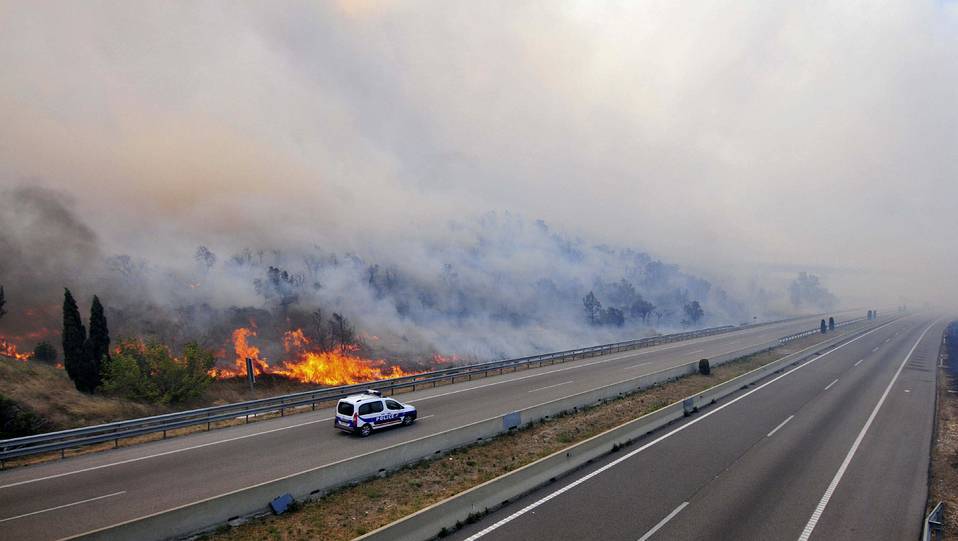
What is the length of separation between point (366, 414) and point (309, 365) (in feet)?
148

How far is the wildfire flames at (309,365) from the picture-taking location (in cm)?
5862

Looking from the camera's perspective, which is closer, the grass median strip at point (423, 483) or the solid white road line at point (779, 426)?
the grass median strip at point (423, 483)

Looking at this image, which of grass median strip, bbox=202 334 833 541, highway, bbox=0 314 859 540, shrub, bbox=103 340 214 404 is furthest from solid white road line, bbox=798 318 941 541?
shrub, bbox=103 340 214 404

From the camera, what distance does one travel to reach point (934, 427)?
22.5 meters

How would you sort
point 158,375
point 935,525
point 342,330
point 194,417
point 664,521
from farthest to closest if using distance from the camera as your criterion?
point 342,330
point 158,375
point 194,417
point 664,521
point 935,525

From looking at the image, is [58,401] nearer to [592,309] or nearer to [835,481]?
[835,481]

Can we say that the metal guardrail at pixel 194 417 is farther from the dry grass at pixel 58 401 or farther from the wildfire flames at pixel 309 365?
the wildfire flames at pixel 309 365

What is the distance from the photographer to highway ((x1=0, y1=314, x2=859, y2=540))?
13.4 m

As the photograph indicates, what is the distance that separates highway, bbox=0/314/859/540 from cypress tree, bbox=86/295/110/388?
22.4 meters

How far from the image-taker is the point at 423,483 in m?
15.4

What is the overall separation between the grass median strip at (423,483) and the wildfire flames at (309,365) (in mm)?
41056

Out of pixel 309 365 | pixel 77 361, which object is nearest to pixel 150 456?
pixel 77 361

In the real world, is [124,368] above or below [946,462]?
above

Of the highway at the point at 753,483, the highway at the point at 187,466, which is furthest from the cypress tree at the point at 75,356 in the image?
the highway at the point at 753,483
